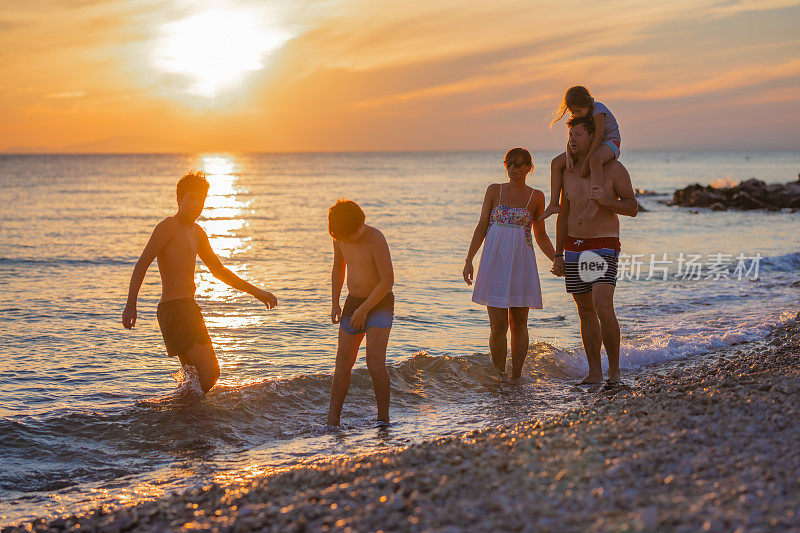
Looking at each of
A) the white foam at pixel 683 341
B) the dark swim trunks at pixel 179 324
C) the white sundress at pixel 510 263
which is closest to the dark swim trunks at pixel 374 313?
the dark swim trunks at pixel 179 324

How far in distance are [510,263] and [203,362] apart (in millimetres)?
3051

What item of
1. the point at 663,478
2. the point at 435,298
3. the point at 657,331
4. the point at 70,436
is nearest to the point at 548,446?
the point at 663,478

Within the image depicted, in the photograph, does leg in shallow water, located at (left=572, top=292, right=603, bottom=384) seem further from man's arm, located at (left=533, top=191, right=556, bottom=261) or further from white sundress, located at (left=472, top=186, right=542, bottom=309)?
man's arm, located at (left=533, top=191, right=556, bottom=261)

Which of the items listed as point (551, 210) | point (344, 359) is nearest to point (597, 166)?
point (551, 210)

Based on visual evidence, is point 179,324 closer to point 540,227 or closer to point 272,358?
point 272,358

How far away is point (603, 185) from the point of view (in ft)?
20.7

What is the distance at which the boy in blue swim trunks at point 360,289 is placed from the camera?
5.46 metres

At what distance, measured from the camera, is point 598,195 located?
621 cm

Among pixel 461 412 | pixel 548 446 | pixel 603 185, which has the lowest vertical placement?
pixel 461 412

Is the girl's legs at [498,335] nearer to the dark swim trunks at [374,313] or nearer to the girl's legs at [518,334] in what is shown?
the girl's legs at [518,334]

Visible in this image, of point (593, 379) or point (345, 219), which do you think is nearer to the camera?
point (345, 219)

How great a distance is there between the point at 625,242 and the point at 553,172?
1767 cm

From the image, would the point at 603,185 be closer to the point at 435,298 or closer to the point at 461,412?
the point at 461,412

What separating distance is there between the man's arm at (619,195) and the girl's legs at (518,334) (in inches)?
58.6
